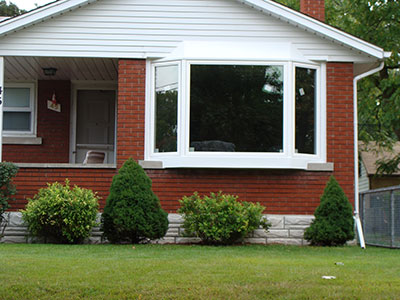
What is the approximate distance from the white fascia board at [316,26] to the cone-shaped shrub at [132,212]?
153 inches

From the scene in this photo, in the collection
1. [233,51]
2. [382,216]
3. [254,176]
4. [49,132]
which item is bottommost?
[382,216]

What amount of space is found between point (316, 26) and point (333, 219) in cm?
354

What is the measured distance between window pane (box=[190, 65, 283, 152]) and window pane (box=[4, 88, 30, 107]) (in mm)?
4710

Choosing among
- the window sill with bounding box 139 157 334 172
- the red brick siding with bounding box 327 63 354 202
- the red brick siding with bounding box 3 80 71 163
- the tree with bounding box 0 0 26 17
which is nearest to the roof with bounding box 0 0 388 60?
the red brick siding with bounding box 327 63 354 202

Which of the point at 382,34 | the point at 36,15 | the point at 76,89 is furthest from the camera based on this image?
the point at 382,34

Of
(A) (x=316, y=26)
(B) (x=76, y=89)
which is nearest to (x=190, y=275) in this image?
(A) (x=316, y=26)

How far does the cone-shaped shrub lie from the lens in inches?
418

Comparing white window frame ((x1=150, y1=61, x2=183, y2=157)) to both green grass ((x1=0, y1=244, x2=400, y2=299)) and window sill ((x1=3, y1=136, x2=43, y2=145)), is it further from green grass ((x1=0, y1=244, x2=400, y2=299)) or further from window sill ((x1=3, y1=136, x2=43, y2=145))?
window sill ((x1=3, y1=136, x2=43, y2=145))

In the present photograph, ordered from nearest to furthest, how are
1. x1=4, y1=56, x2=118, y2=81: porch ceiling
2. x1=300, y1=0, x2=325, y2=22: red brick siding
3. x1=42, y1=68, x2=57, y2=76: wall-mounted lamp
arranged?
x1=4, y1=56, x2=118, y2=81: porch ceiling < x1=300, y1=0, x2=325, y2=22: red brick siding < x1=42, y1=68, x2=57, y2=76: wall-mounted lamp

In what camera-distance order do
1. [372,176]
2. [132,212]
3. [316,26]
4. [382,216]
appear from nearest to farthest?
1. [132,212]
2. [316,26]
3. [382,216]
4. [372,176]

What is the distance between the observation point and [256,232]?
1177 centimetres

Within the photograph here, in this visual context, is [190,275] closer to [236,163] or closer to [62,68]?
[236,163]

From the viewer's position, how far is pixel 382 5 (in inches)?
725

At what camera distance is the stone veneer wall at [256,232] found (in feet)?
38.1
